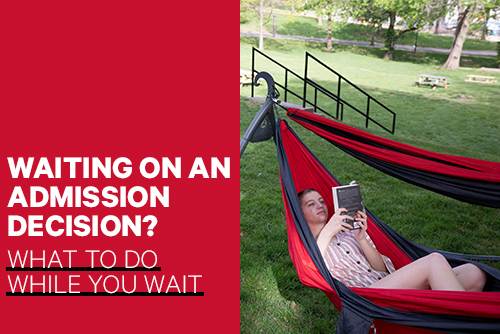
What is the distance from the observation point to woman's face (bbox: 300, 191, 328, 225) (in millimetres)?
2615

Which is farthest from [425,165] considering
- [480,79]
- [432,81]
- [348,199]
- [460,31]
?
[460,31]

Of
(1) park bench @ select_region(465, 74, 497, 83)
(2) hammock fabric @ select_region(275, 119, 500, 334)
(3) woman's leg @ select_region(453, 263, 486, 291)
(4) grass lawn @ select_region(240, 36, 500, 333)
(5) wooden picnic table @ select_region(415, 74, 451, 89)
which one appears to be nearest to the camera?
(2) hammock fabric @ select_region(275, 119, 500, 334)

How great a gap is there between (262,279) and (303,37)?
A: 25362mm

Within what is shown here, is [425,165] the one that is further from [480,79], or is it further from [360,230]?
[480,79]

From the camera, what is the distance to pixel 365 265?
242cm

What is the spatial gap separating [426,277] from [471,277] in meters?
0.33

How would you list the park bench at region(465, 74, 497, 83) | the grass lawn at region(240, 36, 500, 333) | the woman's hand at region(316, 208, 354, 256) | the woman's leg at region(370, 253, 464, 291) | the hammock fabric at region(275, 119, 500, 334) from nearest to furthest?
the hammock fabric at region(275, 119, 500, 334), the woman's leg at region(370, 253, 464, 291), the woman's hand at region(316, 208, 354, 256), the grass lawn at region(240, 36, 500, 333), the park bench at region(465, 74, 497, 83)

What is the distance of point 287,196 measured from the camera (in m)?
2.49

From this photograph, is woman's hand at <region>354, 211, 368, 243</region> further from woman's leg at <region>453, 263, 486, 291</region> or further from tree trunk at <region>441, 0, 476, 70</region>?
tree trunk at <region>441, 0, 476, 70</region>

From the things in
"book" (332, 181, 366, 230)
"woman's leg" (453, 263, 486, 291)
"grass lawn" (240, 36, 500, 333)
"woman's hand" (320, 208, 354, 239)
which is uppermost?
"book" (332, 181, 366, 230)

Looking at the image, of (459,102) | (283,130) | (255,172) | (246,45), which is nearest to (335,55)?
(246,45)

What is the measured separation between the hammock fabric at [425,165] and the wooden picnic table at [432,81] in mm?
13326

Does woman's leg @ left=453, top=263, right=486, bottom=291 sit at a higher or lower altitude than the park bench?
lower

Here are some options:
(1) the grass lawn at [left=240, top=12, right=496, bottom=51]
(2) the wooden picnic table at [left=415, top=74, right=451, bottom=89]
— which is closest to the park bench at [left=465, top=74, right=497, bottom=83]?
(2) the wooden picnic table at [left=415, top=74, right=451, bottom=89]
